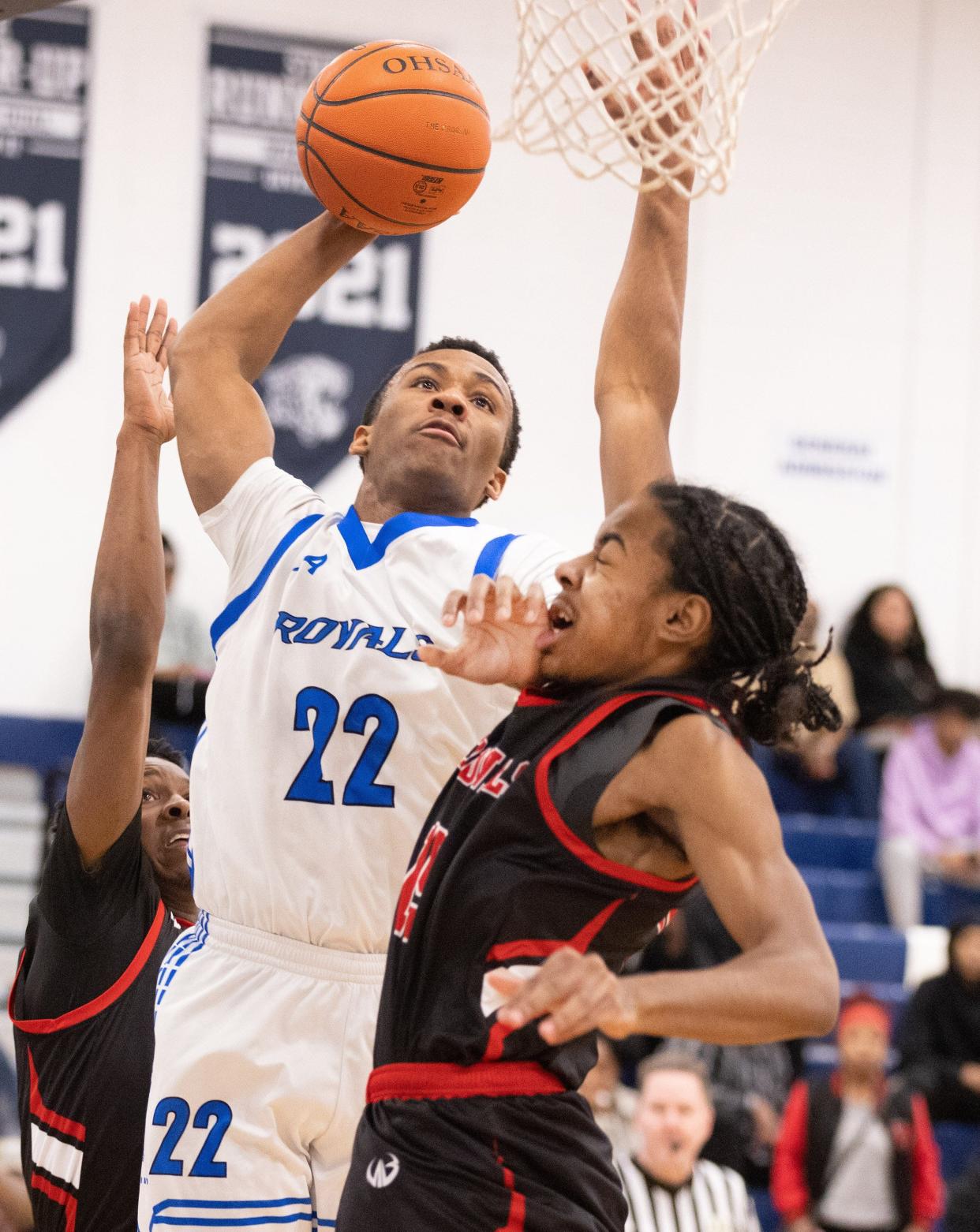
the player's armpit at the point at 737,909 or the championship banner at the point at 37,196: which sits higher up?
the championship banner at the point at 37,196

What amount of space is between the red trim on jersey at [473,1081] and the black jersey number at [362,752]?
797 millimetres

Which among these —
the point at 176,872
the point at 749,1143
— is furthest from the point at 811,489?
the point at 176,872

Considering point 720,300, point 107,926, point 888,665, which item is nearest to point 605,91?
point 107,926

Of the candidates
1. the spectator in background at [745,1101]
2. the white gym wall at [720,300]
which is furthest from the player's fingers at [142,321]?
the white gym wall at [720,300]

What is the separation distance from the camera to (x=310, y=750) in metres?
3.24

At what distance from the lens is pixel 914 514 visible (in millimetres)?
13633

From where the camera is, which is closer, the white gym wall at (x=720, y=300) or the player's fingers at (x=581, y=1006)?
the player's fingers at (x=581, y=1006)

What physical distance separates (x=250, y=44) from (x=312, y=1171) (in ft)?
34.3

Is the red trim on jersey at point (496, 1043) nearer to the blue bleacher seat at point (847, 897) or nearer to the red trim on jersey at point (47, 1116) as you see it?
the red trim on jersey at point (47, 1116)

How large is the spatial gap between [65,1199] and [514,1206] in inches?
58.4

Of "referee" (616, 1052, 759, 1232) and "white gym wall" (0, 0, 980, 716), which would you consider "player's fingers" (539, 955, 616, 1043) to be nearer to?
"referee" (616, 1052, 759, 1232)

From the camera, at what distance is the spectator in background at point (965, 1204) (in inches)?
307

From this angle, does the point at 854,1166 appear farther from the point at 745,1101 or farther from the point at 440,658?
the point at 440,658

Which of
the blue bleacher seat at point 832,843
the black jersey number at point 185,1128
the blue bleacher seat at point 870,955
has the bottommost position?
the blue bleacher seat at point 870,955
